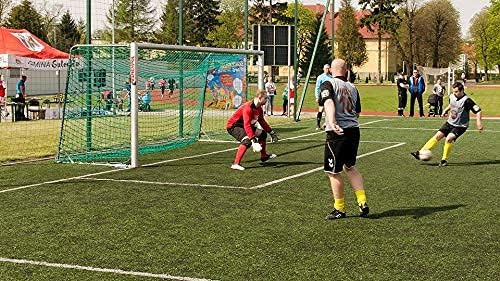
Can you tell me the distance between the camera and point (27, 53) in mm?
29516

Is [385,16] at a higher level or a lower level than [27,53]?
higher

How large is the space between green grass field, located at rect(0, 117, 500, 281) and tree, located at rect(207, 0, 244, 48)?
2898 inches

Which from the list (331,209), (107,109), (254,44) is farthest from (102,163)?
(254,44)

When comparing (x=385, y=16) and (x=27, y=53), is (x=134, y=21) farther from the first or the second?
(x=385, y=16)

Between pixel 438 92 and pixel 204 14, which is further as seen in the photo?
pixel 204 14

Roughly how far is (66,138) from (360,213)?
8550 mm

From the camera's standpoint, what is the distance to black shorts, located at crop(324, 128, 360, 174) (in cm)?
862

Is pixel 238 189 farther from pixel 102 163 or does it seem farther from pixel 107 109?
pixel 107 109

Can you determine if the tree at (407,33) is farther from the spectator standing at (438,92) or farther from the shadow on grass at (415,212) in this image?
the shadow on grass at (415,212)

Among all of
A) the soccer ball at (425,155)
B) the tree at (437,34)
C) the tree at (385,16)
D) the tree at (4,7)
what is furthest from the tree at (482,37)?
the soccer ball at (425,155)

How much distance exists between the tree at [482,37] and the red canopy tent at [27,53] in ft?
305

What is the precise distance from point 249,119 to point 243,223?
199 inches

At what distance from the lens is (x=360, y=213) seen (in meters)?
8.96

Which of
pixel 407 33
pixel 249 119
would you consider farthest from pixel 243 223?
pixel 407 33
